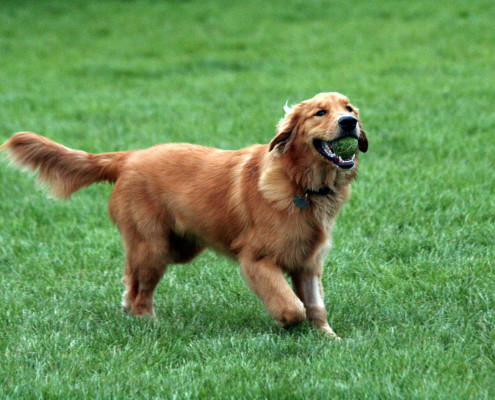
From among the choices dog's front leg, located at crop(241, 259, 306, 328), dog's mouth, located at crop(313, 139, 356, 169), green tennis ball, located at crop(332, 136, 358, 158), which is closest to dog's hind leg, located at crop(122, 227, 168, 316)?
dog's front leg, located at crop(241, 259, 306, 328)

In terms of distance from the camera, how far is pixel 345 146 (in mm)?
4598

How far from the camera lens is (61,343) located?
14.9 feet

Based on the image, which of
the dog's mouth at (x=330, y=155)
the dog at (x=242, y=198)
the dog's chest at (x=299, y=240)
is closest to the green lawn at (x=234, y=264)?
the dog at (x=242, y=198)

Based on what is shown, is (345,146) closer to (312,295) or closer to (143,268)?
(312,295)

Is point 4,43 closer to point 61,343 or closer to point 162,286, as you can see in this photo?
point 162,286

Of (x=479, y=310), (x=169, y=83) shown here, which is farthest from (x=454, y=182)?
(x=169, y=83)

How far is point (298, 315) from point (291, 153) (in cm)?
95

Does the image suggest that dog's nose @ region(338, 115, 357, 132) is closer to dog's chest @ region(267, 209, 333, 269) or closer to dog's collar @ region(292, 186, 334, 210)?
dog's collar @ region(292, 186, 334, 210)

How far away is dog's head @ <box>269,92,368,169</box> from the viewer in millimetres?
4574

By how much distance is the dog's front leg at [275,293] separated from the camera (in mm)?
4594

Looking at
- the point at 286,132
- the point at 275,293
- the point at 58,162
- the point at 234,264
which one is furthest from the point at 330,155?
the point at 58,162

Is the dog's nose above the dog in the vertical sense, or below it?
above

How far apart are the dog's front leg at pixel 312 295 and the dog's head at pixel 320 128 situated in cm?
77

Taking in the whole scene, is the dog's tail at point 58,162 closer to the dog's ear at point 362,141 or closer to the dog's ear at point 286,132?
the dog's ear at point 286,132
